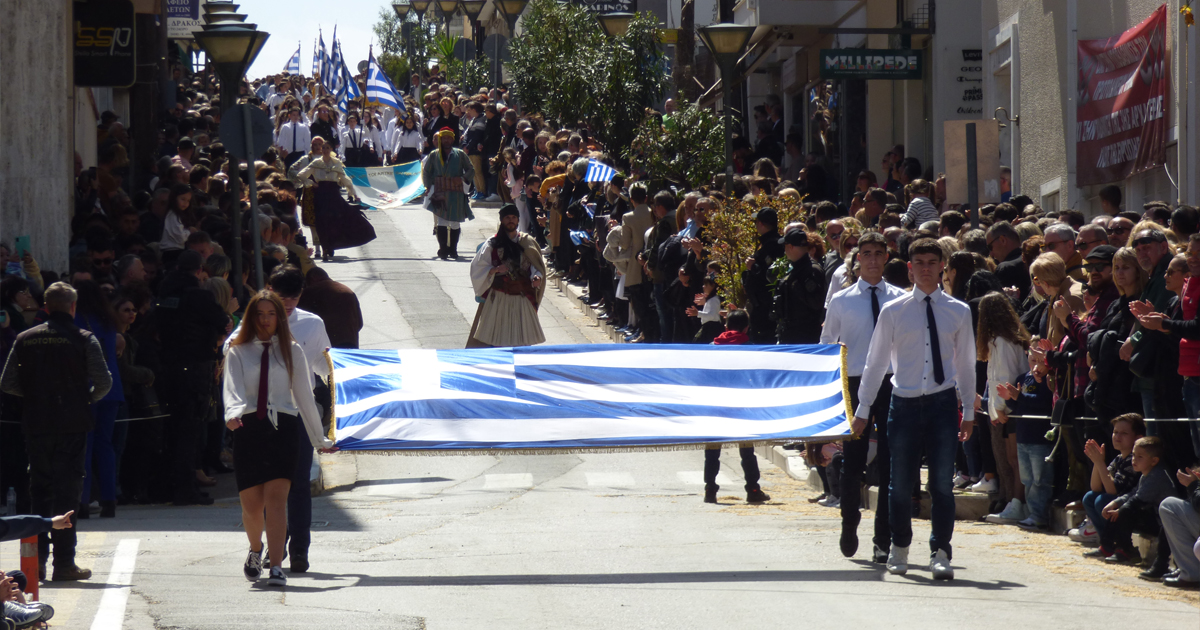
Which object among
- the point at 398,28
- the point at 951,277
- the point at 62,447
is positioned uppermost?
the point at 398,28

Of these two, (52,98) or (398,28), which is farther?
(398,28)

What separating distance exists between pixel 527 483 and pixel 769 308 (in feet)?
8.82

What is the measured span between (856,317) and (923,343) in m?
1.10

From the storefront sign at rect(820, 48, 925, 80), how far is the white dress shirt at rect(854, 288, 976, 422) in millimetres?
14494

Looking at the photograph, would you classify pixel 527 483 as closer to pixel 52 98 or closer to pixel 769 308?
pixel 769 308

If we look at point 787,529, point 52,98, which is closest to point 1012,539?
point 787,529

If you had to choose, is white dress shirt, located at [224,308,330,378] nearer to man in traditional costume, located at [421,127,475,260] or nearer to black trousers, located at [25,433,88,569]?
black trousers, located at [25,433,88,569]

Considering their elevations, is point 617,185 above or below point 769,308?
above

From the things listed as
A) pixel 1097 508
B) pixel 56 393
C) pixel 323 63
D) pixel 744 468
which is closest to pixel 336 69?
pixel 323 63

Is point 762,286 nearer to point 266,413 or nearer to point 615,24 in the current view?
point 266,413

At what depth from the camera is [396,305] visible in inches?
954

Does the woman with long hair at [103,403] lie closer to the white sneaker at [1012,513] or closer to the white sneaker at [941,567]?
the white sneaker at [941,567]

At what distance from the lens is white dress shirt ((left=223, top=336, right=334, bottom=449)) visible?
9.36 m

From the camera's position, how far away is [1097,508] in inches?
397
